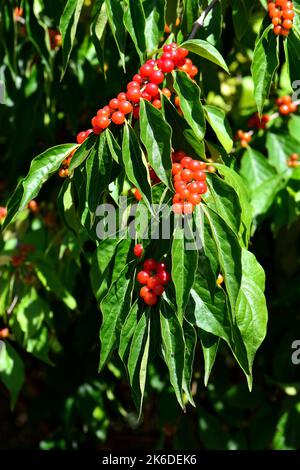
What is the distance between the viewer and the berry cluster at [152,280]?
4.30 feet

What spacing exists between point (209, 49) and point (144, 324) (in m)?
0.55

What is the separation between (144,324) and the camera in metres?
1.31

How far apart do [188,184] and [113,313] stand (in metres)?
0.29

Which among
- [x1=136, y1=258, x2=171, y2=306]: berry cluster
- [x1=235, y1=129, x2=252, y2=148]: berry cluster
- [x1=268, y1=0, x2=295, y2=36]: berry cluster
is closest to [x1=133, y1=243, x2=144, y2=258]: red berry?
[x1=136, y1=258, x2=171, y2=306]: berry cluster

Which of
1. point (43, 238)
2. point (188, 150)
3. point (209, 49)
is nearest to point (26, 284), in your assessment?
point (43, 238)

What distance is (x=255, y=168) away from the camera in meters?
2.28

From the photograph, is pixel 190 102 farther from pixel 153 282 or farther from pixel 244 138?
pixel 244 138

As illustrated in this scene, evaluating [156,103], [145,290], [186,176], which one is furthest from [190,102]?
[145,290]

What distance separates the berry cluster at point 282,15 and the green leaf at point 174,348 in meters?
0.71

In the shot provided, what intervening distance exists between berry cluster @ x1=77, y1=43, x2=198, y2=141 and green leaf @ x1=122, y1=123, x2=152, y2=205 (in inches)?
2.0

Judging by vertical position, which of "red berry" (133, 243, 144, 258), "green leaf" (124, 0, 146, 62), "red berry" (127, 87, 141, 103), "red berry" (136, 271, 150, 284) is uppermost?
"green leaf" (124, 0, 146, 62)

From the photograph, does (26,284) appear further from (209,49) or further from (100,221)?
(209,49)

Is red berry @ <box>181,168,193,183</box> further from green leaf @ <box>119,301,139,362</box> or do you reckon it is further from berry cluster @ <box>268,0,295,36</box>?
berry cluster @ <box>268,0,295,36</box>

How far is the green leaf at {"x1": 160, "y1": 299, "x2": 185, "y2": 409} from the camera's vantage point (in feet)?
4.09
